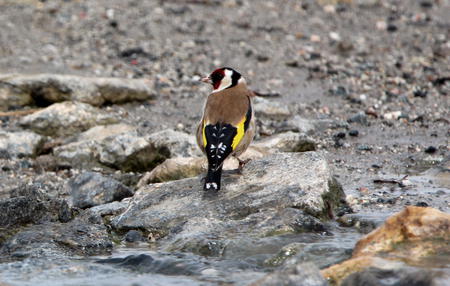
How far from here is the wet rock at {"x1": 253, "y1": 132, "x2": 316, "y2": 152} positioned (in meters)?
8.74

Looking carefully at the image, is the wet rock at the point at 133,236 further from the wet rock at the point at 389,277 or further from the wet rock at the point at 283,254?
the wet rock at the point at 389,277

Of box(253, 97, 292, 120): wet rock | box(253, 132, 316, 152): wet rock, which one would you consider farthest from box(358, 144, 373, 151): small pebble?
box(253, 97, 292, 120): wet rock

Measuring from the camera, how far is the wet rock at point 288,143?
28.7 ft

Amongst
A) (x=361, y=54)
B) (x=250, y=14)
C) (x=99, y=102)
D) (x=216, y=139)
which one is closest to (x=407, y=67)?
(x=361, y=54)

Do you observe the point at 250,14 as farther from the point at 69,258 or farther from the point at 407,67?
the point at 69,258

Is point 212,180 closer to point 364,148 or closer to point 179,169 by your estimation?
point 179,169

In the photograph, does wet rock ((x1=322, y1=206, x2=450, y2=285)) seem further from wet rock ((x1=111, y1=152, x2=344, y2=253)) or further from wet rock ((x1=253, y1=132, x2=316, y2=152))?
wet rock ((x1=253, y1=132, x2=316, y2=152))

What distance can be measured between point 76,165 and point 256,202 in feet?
10.1

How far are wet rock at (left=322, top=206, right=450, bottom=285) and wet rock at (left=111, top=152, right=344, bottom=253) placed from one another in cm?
78

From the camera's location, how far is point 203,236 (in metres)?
6.38

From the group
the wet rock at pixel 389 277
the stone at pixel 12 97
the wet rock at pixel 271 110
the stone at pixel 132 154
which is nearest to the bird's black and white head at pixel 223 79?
the stone at pixel 132 154

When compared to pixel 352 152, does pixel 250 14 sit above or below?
above

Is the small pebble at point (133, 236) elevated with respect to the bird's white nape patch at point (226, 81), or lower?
lower

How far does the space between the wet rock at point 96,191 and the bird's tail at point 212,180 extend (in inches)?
55.6
